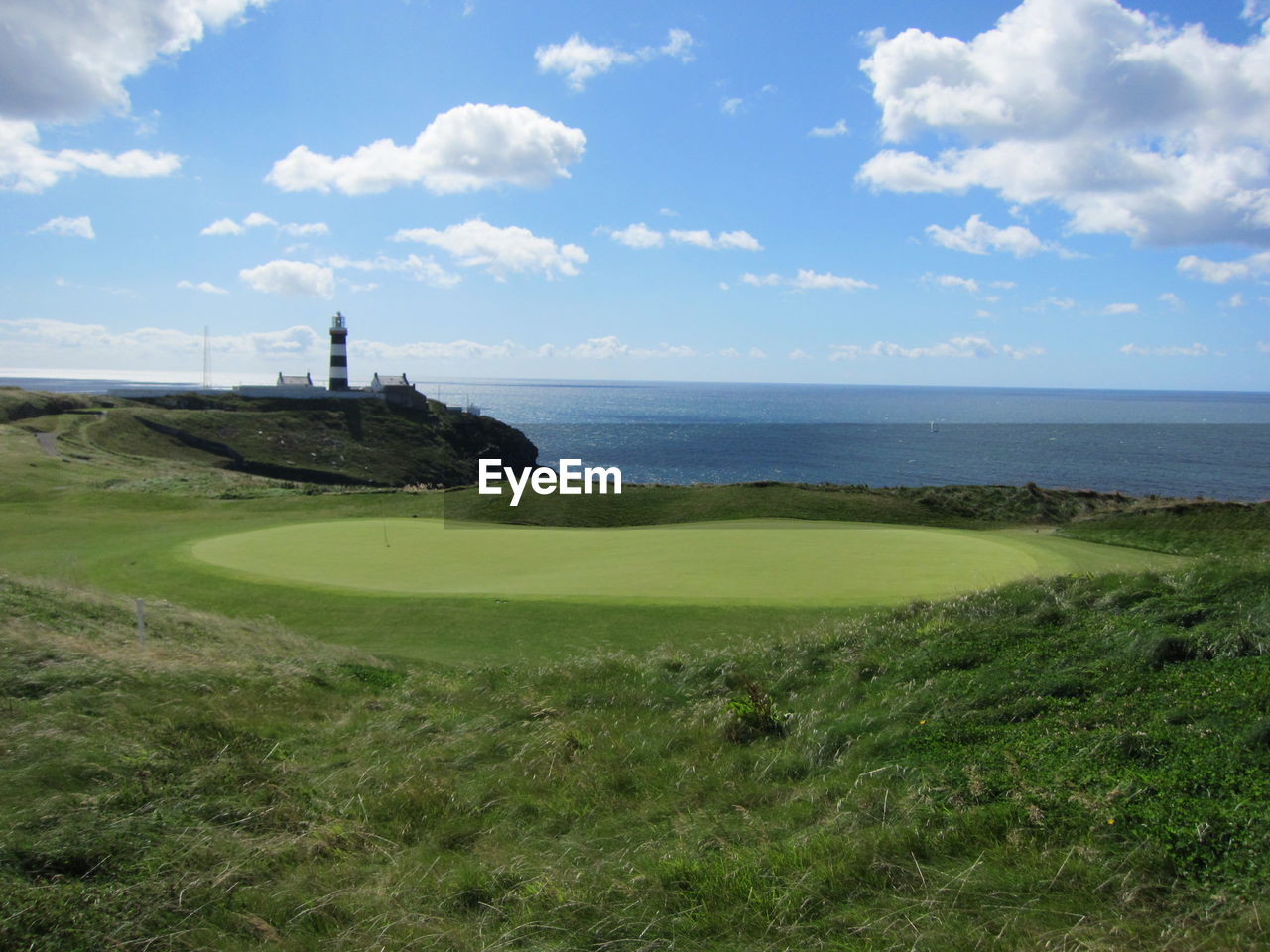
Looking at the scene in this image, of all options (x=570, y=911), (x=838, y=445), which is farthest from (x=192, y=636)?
(x=838, y=445)

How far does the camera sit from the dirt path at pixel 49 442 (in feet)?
138

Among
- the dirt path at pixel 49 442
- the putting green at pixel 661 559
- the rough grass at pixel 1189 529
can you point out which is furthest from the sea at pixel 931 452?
the putting green at pixel 661 559

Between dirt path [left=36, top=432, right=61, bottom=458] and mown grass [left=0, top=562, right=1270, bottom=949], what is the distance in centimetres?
4121

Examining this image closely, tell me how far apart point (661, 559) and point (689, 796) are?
12063 mm

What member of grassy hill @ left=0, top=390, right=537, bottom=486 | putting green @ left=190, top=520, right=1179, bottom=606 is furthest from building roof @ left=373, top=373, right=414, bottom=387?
putting green @ left=190, top=520, right=1179, bottom=606

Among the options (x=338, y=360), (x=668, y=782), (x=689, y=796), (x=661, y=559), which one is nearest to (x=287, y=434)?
(x=338, y=360)

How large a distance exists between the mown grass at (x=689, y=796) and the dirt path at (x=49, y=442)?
41208mm

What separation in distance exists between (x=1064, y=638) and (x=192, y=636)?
396 inches

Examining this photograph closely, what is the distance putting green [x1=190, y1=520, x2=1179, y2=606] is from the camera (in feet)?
48.5

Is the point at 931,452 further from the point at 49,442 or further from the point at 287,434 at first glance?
the point at 49,442

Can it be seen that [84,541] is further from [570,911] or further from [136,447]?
[136,447]

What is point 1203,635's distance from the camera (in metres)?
6.67

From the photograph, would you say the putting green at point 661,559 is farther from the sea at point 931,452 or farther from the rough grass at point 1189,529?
the sea at point 931,452

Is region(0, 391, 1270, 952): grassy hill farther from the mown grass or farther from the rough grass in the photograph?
the rough grass
